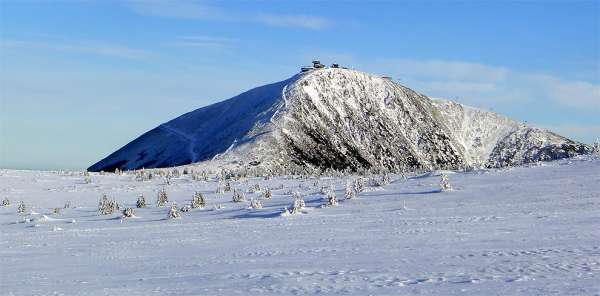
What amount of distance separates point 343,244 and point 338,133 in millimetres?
55477

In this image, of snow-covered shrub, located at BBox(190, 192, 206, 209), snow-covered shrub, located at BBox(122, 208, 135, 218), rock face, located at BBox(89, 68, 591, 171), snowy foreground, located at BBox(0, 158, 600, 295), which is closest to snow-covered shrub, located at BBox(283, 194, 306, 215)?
snowy foreground, located at BBox(0, 158, 600, 295)

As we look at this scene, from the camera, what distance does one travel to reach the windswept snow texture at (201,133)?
6238cm

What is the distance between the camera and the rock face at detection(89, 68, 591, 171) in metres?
58.9

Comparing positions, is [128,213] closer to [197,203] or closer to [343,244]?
[197,203]

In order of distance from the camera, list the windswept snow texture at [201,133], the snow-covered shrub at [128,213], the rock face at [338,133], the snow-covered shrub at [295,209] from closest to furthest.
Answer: the snow-covered shrub at [295,209] → the snow-covered shrub at [128,213] → the rock face at [338,133] → the windswept snow texture at [201,133]

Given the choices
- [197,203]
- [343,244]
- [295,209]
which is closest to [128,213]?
[197,203]

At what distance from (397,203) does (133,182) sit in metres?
13.3

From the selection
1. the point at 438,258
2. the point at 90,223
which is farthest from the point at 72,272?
the point at 90,223

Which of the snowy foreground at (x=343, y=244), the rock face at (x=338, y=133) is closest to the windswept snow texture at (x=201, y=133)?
the rock face at (x=338, y=133)

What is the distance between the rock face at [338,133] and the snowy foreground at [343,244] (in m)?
36.0

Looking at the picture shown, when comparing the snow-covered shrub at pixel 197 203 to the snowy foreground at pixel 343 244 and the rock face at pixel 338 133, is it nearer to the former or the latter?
the snowy foreground at pixel 343 244

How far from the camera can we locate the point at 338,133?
64.7 metres

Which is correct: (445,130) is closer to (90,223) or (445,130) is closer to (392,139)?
(392,139)

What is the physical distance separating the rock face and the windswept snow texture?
0.18 m
